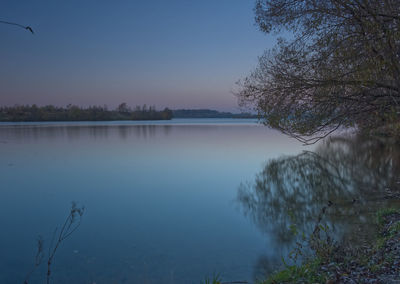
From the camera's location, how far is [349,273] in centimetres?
448

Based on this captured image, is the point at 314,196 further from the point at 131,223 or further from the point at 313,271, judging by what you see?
the point at 131,223

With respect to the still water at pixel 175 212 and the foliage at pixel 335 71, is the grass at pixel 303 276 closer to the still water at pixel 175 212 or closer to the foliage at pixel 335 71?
the still water at pixel 175 212

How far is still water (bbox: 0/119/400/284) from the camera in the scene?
621 centimetres

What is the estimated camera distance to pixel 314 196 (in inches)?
446

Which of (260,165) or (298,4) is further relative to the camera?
(260,165)

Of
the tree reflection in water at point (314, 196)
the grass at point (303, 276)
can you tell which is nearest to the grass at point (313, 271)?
the grass at point (303, 276)

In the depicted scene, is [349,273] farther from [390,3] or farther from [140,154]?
[140,154]

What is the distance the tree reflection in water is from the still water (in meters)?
0.04

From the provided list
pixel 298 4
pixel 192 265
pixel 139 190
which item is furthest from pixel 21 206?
pixel 298 4

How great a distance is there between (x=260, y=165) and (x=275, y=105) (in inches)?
437

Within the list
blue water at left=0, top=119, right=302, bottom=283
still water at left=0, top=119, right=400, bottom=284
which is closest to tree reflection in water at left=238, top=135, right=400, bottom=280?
still water at left=0, top=119, right=400, bottom=284

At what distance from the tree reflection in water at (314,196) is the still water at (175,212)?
0.04m

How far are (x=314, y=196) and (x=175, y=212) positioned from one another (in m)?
5.67

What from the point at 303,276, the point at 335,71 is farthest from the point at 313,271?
the point at 335,71
